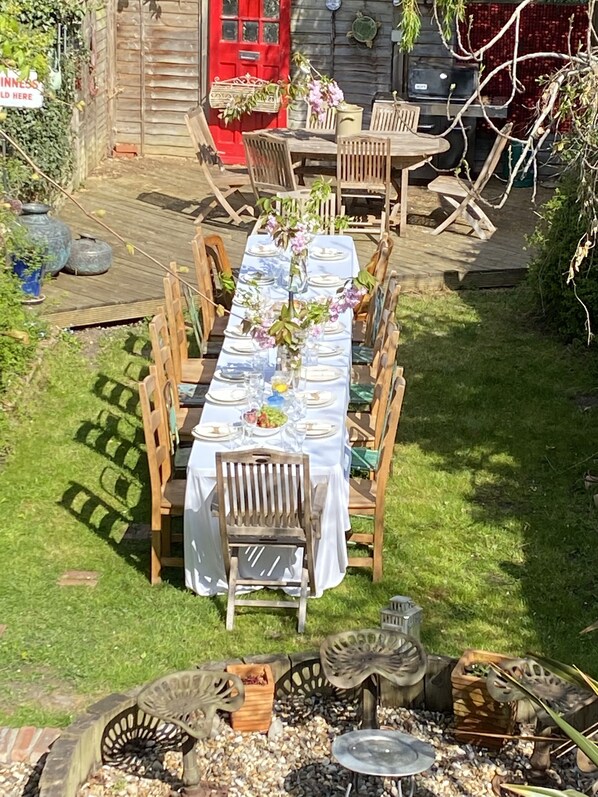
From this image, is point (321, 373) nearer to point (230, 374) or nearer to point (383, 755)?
point (230, 374)

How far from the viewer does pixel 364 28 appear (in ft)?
44.2

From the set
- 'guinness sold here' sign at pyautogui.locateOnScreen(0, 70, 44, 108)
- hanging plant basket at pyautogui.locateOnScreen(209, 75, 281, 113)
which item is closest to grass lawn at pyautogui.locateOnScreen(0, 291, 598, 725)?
'guinness sold here' sign at pyautogui.locateOnScreen(0, 70, 44, 108)

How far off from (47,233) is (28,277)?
0.49 m

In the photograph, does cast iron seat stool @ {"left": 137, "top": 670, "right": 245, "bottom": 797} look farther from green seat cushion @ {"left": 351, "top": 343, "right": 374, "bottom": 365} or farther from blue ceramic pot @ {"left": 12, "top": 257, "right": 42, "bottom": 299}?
blue ceramic pot @ {"left": 12, "top": 257, "right": 42, "bottom": 299}

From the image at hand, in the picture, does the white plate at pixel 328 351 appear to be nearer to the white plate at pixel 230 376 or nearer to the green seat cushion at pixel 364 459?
the white plate at pixel 230 376

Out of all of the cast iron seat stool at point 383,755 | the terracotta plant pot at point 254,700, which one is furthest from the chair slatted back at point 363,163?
the cast iron seat stool at point 383,755

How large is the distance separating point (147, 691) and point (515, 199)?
9.54 m

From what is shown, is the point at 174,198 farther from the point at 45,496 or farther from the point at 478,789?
the point at 478,789

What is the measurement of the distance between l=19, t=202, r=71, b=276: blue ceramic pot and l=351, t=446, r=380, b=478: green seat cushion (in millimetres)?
3423

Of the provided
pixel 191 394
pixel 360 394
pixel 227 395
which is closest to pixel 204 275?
pixel 191 394

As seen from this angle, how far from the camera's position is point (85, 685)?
16.5 ft

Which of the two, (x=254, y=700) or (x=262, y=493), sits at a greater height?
(x=262, y=493)

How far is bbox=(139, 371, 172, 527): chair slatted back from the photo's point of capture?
5.68m

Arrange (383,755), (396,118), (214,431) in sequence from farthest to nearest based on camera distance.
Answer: (396,118)
(214,431)
(383,755)
